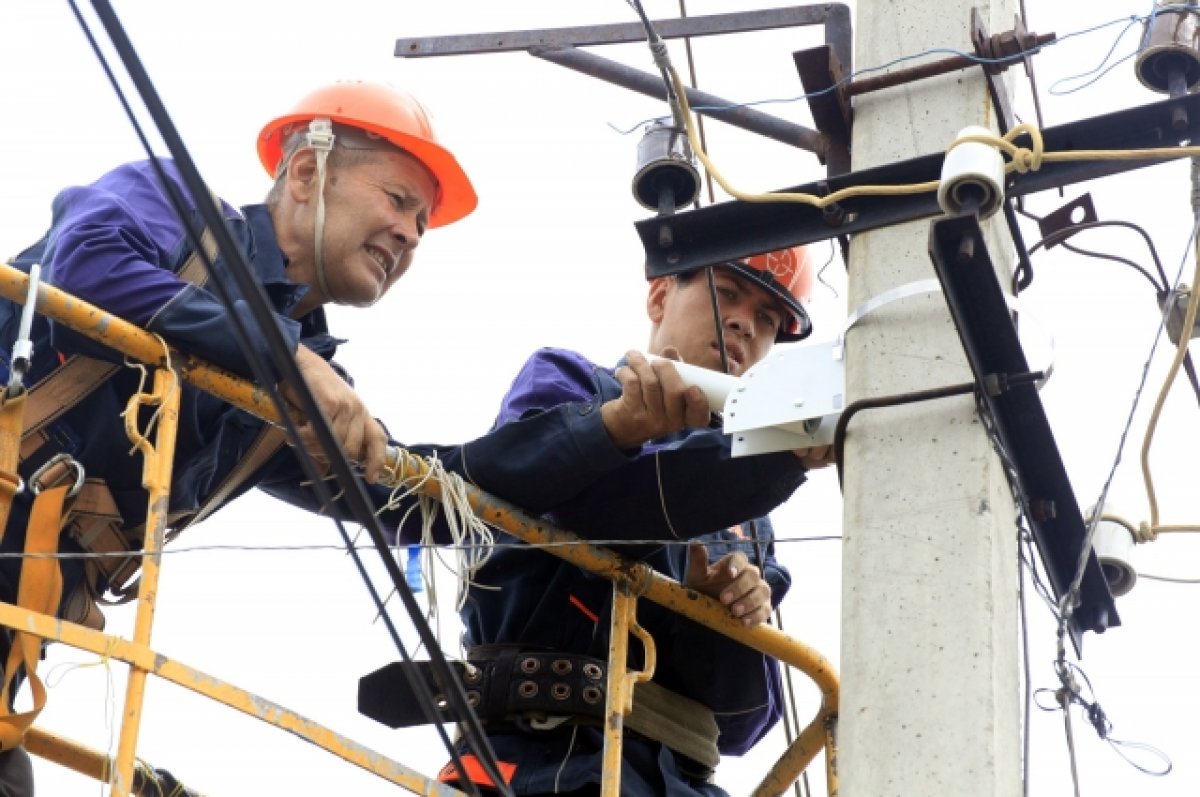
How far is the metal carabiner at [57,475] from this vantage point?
4.94m

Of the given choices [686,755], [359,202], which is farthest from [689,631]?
[359,202]

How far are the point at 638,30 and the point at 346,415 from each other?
1676 millimetres

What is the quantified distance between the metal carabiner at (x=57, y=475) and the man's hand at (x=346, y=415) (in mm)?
523

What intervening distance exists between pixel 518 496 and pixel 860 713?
4.95 feet

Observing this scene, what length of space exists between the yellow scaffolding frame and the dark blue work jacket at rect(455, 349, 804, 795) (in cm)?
11

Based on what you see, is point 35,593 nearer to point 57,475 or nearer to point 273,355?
point 57,475

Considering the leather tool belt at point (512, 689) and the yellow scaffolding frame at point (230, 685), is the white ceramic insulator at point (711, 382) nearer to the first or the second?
the yellow scaffolding frame at point (230, 685)

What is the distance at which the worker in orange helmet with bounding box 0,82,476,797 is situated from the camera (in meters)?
4.93

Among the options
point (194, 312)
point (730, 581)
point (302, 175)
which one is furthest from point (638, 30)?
point (194, 312)

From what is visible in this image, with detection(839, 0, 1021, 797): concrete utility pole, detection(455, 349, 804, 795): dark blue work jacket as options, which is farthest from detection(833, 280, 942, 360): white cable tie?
detection(455, 349, 804, 795): dark blue work jacket

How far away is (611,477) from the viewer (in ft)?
18.4

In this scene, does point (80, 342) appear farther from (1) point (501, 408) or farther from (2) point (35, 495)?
(1) point (501, 408)

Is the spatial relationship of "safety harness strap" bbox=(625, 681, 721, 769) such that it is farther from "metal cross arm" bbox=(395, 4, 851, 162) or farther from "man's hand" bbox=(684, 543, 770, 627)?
"metal cross arm" bbox=(395, 4, 851, 162)

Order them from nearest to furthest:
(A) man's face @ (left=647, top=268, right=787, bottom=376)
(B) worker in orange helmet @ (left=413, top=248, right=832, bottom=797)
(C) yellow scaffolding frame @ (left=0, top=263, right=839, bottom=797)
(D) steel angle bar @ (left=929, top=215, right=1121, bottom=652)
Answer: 1. (C) yellow scaffolding frame @ (left=0, top=263, right=839, bottom=797)
2. (D) steel angle bar @ (left=929, top=215, right=1121, bottom=652)
3. (B) worker in orange helmet @ (left=413, top=248, right=832, bottom=797)
4. (A) man's face @ (left=647, top=268, right=787, bottom=376)
